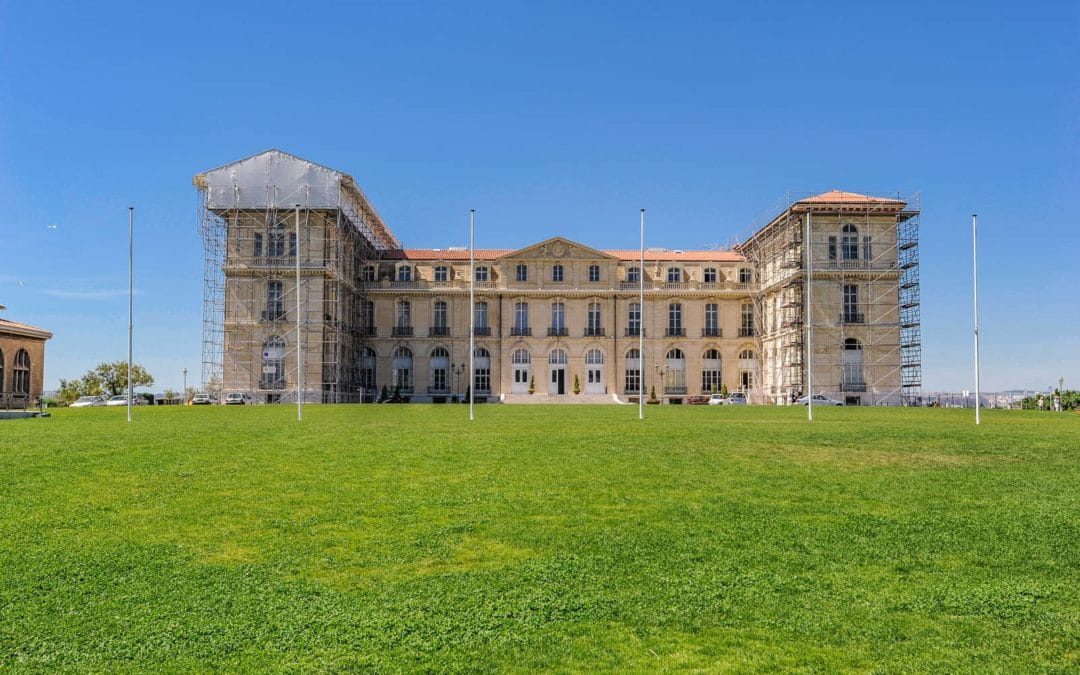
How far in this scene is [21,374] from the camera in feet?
176

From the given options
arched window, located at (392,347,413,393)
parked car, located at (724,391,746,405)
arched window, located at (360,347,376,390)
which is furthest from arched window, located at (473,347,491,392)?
parked car, located at (724,391,746,405)

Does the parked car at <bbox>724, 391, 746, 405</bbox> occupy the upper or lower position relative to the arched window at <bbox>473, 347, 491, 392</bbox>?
lower

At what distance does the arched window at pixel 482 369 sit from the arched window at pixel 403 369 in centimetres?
511

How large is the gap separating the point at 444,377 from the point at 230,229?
19.0 meters

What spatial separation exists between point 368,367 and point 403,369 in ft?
8.89

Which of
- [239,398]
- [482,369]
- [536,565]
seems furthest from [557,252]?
[536,565]

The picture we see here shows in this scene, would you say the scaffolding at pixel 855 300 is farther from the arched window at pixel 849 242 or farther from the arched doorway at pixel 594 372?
the arched doorway at pixel 594 372

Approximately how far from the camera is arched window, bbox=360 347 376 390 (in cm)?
6200

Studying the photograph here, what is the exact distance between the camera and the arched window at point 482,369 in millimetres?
62219

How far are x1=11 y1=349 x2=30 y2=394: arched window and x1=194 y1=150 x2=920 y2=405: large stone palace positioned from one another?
40.7 ft

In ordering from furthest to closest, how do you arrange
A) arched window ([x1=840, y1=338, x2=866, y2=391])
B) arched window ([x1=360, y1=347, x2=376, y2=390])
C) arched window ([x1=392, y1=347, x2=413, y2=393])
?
arched window ([x1=392, y1=347, x2=413, y2=393]) < arched window ([x1=360, y1=347, x2=376, y2=390]) < arched window ([x1=840, y1=338, x2=866, y2=391])

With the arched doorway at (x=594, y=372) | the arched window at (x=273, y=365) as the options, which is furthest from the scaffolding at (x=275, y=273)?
the arched doorway at (x=594, y=372)

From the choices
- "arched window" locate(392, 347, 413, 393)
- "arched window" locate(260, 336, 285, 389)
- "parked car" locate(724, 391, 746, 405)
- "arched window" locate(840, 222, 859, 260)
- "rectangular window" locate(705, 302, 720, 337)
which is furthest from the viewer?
"rectangular window" locate(705, 302, 720, 337)

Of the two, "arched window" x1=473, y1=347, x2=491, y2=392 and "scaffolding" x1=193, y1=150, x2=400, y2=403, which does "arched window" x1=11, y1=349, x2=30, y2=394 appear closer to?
"scaffolding" x1=193, y1=150, x2=400, y2=403
